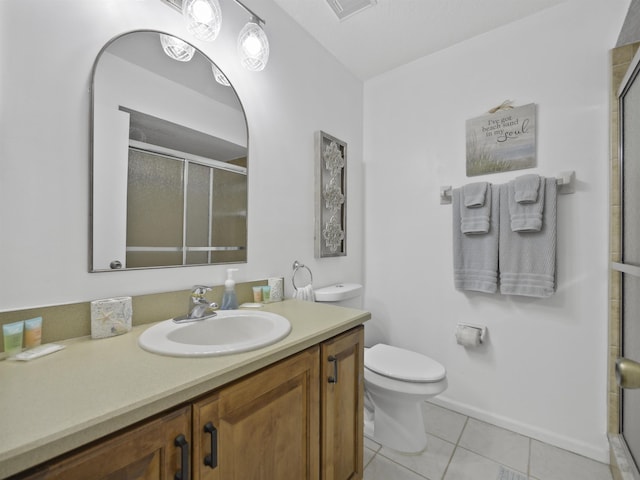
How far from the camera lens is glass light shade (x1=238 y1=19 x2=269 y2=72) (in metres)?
1.34

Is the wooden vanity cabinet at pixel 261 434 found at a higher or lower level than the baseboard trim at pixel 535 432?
higher

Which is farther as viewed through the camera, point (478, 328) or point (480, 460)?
point (478, 328)

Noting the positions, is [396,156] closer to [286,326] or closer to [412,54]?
[412,54]

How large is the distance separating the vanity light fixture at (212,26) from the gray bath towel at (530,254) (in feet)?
5.09

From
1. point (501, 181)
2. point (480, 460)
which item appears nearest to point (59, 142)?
point (501, 181)

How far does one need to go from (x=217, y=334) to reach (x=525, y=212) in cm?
170

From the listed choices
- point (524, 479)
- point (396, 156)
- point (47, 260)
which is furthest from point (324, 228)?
point (524, 479)

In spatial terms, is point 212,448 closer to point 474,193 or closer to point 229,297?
point 229,297

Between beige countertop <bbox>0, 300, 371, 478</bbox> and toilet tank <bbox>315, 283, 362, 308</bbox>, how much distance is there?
2.52ft

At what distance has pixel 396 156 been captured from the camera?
7.23 feet

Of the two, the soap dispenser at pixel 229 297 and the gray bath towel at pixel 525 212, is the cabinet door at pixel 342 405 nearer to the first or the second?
the soap dispenser at pixel 229 297

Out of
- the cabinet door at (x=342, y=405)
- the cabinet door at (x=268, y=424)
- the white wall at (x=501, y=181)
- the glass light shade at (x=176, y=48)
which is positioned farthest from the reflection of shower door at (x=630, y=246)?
the glass light shade at (x=176, y=48)

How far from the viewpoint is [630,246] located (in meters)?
1.23

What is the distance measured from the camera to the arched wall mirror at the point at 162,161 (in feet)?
3.25
